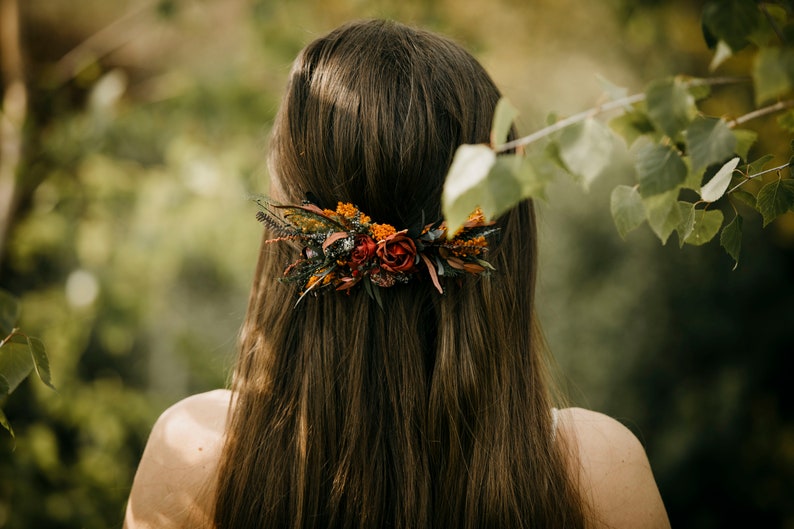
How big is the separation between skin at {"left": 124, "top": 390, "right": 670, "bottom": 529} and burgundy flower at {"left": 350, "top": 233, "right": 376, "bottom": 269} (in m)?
0.47

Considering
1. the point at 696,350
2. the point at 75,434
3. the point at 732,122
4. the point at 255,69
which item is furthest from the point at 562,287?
the point at 732,122

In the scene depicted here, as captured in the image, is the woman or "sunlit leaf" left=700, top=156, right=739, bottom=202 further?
the woman

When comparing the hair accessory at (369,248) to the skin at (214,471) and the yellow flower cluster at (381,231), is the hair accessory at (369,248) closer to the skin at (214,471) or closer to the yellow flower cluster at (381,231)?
the yellow flower cluster at (381,231)

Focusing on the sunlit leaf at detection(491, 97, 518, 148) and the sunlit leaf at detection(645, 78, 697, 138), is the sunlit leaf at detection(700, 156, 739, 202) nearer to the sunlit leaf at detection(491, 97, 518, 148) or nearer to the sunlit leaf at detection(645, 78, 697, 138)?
the sunlit leaf at detection(645, 78, 697, 138)

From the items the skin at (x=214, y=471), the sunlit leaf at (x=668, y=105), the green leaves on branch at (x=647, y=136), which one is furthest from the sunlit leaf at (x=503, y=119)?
the skin at (x=214, y=471)

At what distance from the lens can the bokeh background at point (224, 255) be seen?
8.80 ft

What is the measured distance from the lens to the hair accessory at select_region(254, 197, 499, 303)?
1.06m

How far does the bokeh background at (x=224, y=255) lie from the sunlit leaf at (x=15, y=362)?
68 centimetres

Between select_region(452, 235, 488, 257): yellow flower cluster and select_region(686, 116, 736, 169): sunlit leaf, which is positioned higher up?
select_region(686, 116, 736, 169): sunlit leaf

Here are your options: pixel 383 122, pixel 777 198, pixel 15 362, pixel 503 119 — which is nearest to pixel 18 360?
pixel 15 362

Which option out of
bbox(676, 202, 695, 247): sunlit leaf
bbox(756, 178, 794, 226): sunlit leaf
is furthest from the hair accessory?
bbox(756, 178, 794, 226): sunlit leaf

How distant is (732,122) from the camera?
0.68 m

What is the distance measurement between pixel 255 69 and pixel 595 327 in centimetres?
275

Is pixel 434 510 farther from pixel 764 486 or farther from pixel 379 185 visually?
pixel 764 486
